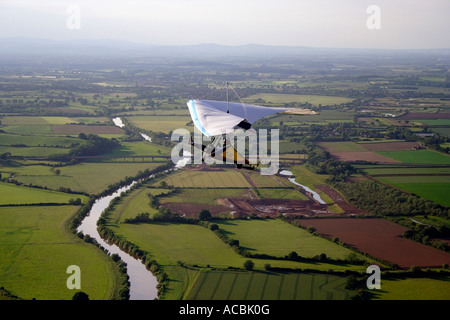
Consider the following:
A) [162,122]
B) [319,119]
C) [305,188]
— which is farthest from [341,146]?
[162,122]

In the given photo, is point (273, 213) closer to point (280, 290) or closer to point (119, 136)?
point (280, 290)

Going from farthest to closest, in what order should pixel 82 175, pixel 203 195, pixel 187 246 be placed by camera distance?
pixel 82 175 < pixel 203 195 < pixel 187 246

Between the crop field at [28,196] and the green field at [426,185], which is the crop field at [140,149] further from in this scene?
the green field at [426,185]

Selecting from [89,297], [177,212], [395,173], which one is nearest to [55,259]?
[89,297]

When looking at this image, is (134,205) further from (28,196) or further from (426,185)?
(426,185)

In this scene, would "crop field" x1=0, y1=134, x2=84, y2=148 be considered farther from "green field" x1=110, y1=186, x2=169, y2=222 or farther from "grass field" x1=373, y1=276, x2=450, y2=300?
"grass field" x1=373, y1=276, x2=450, y2=300
